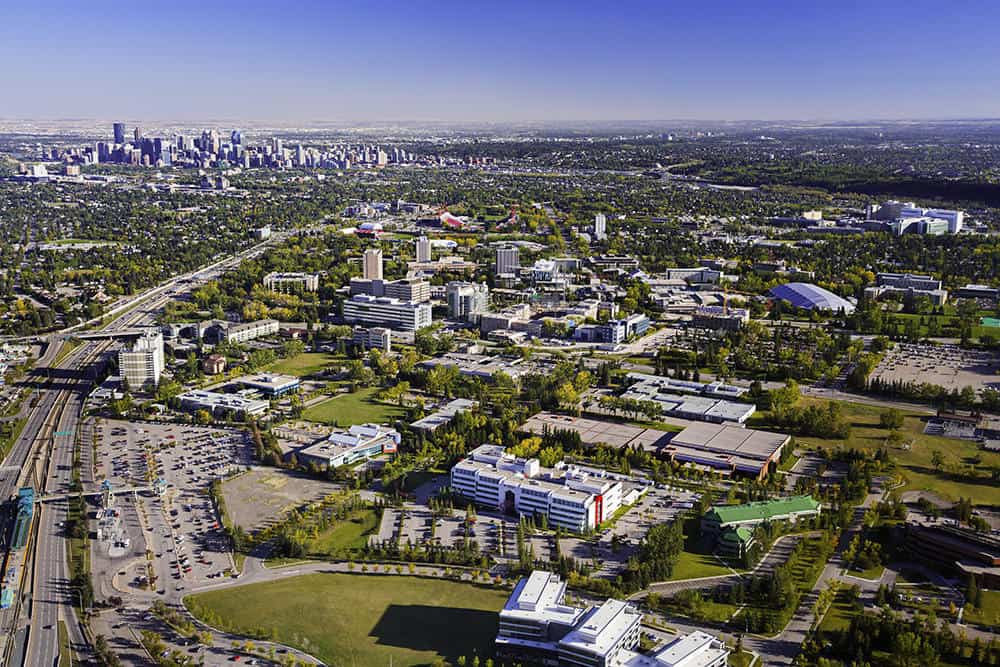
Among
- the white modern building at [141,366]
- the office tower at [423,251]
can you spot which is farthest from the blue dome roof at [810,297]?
the white modern building at [141,366]

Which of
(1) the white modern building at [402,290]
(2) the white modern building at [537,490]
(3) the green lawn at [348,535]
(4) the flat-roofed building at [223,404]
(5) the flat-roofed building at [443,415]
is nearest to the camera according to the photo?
(3) the green lawn at [348,535]

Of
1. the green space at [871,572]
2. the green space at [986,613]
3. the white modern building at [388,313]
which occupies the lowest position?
the green space at [986,613]

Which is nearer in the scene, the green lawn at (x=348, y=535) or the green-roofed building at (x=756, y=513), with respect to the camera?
the green lawn at (x=348, y=535)

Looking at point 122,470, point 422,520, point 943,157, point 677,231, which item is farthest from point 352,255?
point 943,157

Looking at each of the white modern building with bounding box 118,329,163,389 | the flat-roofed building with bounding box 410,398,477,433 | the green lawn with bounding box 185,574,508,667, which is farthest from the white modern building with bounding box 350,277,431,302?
the green lawn with bounding box 185,574,508,667

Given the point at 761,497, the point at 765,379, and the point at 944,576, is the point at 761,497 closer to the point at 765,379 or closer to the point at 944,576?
the point at 944,576

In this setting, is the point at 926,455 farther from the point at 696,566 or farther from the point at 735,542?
the point at 696,566

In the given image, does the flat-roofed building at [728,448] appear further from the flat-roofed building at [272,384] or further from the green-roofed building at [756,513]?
the flat-roofed building at [272,384]
